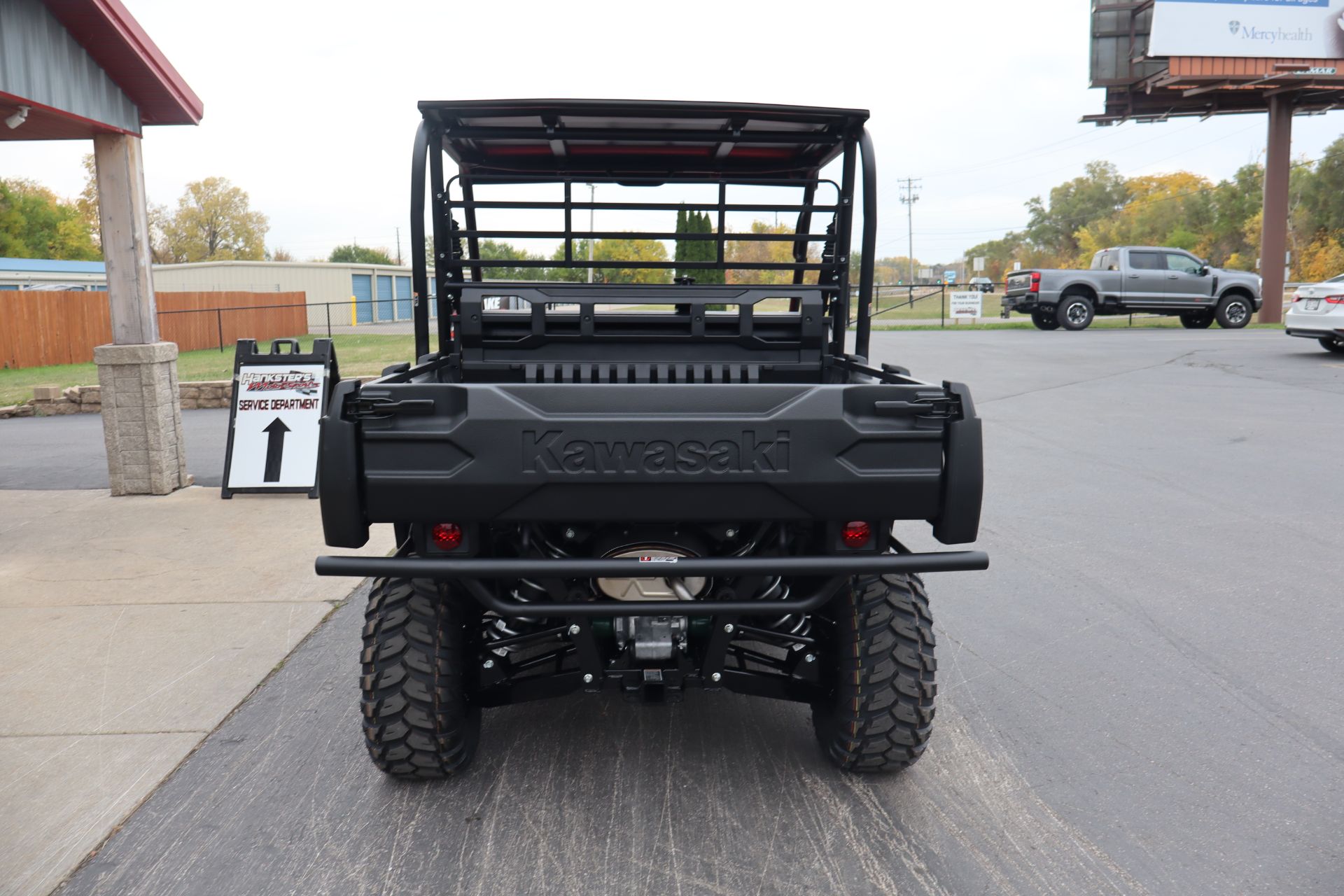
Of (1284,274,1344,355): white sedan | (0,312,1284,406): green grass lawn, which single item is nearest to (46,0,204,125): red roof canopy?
(0,312,1284,406): green grass lawn

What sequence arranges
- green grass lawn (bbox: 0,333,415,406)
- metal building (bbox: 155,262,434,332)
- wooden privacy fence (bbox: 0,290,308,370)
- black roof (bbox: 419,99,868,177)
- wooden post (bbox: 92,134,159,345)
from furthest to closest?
metal building (bbox: 155,262,434,332)
wooden privacy fence (bbox: 0,290,308,370)
green grass lawn (bbox: 0,333,415,406)
wooden post (bbox: 92,134,159,345)
black roof (bbox: 419,99,868,177)

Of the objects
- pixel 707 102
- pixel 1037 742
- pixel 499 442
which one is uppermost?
pixel 707 102

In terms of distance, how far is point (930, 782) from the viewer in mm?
3555

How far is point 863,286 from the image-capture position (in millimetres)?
3998

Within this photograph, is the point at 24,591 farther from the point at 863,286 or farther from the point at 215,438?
the point at 215,438

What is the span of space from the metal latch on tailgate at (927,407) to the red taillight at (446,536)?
51.9 inches

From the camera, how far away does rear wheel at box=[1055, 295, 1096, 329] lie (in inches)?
1009

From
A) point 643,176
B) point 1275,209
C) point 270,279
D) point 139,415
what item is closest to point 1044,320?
point 1275,209

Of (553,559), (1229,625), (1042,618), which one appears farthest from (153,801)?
(1229,625)

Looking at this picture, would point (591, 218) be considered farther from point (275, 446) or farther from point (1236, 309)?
point (1236, 309)

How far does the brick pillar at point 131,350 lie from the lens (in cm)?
826

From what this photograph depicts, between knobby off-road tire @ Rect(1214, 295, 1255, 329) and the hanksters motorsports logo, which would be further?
knobby off-road tire @ Rect(1214, 295, 1255, 329)

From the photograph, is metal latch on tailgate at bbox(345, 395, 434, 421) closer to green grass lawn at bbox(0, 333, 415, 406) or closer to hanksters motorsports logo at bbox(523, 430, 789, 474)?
hanksters motorsports logo at bbox(523, 430, 789, 474)

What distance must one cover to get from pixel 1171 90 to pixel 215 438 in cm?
3038
